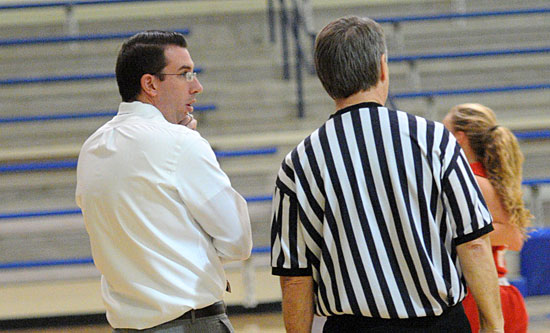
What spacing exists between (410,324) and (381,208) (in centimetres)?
24

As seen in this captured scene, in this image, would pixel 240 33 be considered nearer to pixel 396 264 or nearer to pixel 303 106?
pixel 303 106

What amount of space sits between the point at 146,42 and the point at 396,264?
0.76m

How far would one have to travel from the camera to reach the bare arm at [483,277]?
142cm

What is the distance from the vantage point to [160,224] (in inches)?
59.8

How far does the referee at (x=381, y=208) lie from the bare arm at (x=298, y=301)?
40mm

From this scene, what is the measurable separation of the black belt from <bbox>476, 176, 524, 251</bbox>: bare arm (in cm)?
95

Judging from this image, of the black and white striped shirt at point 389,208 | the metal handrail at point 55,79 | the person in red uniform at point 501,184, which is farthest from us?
the metal handrail at point 55,79

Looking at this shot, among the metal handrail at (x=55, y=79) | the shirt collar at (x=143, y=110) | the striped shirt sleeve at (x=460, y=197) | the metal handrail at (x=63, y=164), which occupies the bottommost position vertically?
the metal handrail at (x=63, y=164)

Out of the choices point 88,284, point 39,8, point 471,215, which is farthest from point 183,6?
point 471,215

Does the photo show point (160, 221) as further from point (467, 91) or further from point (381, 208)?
point (467, 91)

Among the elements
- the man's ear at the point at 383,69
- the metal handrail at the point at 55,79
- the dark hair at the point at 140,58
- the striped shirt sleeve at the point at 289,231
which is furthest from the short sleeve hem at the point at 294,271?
the metal handrail at the point at 55,79

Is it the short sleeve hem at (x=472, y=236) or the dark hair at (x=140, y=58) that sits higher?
the dark hair at (x=140, y=58)

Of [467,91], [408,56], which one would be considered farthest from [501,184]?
[408,56]

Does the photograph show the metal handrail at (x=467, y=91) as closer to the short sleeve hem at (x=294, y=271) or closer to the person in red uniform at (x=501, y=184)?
the person in red uniform at (x=501, y=184)
